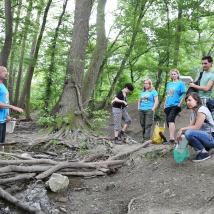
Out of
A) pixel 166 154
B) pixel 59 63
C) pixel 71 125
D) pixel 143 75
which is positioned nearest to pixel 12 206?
pixel 166 154

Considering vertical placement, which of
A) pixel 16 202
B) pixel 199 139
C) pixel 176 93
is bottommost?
pixel 16 202

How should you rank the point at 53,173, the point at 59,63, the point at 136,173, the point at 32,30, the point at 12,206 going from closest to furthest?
the point at 12,206
the point at 53,173
the point at 136,173
the point at 59,63
the point at 32,30

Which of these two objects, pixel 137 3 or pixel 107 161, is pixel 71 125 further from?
pixel 137 3

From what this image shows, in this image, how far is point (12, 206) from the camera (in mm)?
5332

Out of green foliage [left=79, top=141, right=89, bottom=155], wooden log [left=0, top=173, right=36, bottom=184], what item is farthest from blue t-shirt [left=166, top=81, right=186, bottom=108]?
wooden log [left=0, top=173, right=36, bottom=184]

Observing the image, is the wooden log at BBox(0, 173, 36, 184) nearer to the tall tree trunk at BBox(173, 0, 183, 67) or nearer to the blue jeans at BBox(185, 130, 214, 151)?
the blue jeans at BBox(185, 130, 214, 151)

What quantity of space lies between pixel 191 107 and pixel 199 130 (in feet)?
1.33

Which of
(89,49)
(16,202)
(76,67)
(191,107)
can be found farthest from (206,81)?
(89,49)

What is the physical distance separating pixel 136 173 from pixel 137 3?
1095cm

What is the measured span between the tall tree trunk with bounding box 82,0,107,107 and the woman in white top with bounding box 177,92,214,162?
16.0 feet

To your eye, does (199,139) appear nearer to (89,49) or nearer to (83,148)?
(83,148)

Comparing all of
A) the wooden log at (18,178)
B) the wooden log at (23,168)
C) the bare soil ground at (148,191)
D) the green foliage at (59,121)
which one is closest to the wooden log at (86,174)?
the bare soil ground at (148,191)

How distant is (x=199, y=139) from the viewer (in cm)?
632

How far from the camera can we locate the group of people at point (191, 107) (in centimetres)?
630
